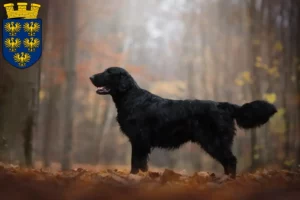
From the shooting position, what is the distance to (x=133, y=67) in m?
3.21

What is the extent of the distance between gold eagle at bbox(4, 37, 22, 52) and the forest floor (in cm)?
100

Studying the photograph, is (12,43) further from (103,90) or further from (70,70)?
(103,90)

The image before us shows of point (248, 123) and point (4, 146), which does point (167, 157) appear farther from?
point (4, 146)

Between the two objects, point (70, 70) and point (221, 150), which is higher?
point (70, 70)

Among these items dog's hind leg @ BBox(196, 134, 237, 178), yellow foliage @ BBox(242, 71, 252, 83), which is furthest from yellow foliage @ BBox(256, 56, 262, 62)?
dog's hind leg @ BBox(196, 134, 237, 178)

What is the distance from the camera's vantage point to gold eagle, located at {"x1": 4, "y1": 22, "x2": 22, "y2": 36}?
314 centimetres

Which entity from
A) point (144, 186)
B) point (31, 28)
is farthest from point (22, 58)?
point (144, 186)

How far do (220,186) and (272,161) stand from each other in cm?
74

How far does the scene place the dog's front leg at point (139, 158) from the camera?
2.99 meters

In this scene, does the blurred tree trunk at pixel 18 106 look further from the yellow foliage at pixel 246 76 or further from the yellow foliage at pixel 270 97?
the yellow foliage at pixel 270 97

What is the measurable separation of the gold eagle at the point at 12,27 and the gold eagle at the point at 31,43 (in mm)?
111

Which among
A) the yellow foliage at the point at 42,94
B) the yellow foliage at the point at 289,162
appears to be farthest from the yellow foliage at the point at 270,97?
the yellow foliage at the point at 42,94

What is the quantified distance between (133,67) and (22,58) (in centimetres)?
88

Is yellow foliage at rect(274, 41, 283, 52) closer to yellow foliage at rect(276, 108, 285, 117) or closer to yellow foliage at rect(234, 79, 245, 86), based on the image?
yellow foliage at rect(234, 79, 245, 86)
